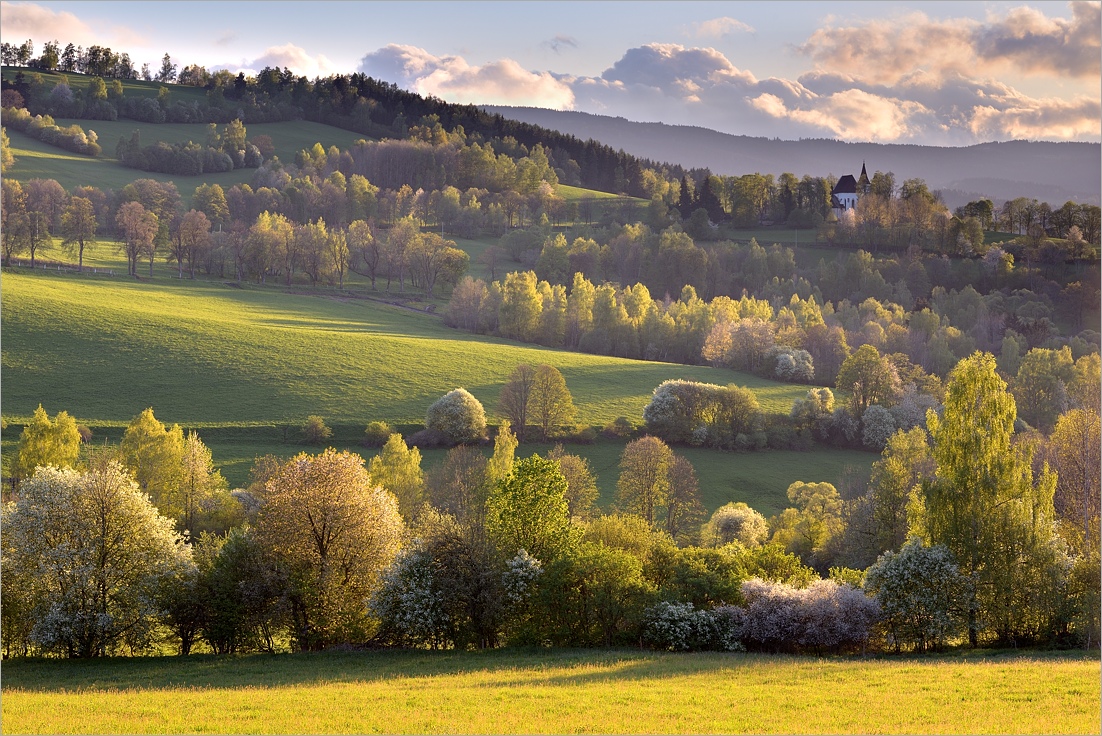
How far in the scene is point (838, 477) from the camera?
7956cm

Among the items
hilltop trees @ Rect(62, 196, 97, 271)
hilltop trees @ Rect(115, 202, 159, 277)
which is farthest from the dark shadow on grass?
hilltop trees @ Rect(115, 202, 159, 277)

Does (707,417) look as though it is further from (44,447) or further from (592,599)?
(44,447)

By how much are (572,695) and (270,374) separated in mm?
72286

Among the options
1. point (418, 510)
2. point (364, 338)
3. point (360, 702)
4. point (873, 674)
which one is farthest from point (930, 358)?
point (360, 702)

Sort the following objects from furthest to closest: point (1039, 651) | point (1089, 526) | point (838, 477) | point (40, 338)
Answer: point (40, 338) → point (838, 477) → point (1089, 526) → point (1039, 651)

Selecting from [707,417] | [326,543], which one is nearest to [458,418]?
[707,417]

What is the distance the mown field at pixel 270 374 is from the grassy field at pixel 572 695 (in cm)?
3946

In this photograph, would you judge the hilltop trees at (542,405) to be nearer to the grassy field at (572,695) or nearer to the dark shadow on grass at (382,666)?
the dark shadow on grass at (382,666)

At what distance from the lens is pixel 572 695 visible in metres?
26.3

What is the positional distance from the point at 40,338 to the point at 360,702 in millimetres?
81873

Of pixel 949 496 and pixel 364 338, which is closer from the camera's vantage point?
pixel 949 496

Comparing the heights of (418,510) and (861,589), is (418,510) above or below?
below

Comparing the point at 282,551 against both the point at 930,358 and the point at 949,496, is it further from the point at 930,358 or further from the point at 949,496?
the point at 930,358

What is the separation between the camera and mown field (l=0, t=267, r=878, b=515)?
259ft
